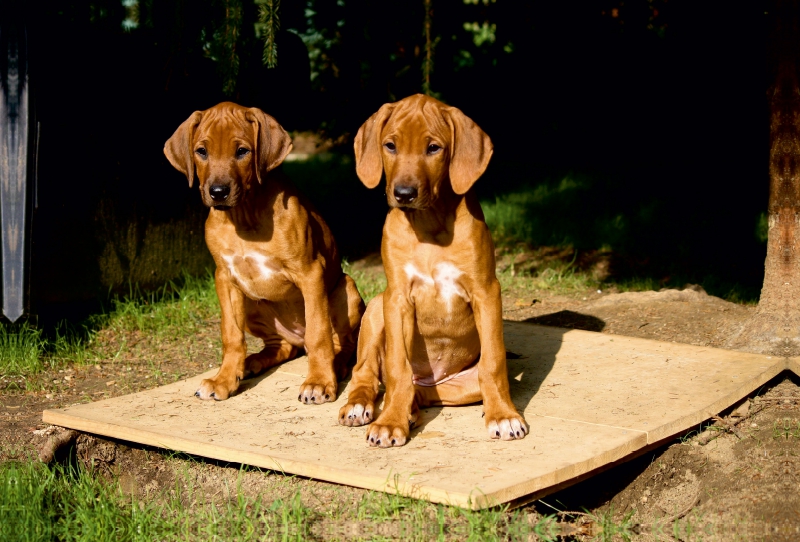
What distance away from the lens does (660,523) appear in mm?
4125

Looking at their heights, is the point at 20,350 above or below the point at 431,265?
below

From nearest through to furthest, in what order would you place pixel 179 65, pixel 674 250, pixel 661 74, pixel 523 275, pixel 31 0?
pixel 179 65
pixel 31 0
pixel 523 275
pixel 674 250
pixel 661 74

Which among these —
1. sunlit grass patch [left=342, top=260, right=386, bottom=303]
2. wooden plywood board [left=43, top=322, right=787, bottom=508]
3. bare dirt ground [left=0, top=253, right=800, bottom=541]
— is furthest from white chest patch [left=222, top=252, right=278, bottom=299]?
sunlit grass patch [left=342, top=260, right=386, bottom=303]

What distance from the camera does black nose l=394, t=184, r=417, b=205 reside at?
409 centimetres

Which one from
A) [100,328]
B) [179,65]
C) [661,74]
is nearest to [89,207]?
[100,328]

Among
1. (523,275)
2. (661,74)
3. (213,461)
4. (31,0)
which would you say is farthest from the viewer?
(661,74)

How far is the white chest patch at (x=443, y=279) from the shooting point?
4402mm

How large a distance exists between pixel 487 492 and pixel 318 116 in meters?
5.91

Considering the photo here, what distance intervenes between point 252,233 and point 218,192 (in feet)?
1.32

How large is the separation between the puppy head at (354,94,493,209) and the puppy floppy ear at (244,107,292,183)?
77cm

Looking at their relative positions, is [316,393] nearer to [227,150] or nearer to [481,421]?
[481,421]

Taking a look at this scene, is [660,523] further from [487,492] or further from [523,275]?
[523,275]

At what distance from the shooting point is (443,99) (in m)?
9.63

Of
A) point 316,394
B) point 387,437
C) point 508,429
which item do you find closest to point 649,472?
point 508,429
